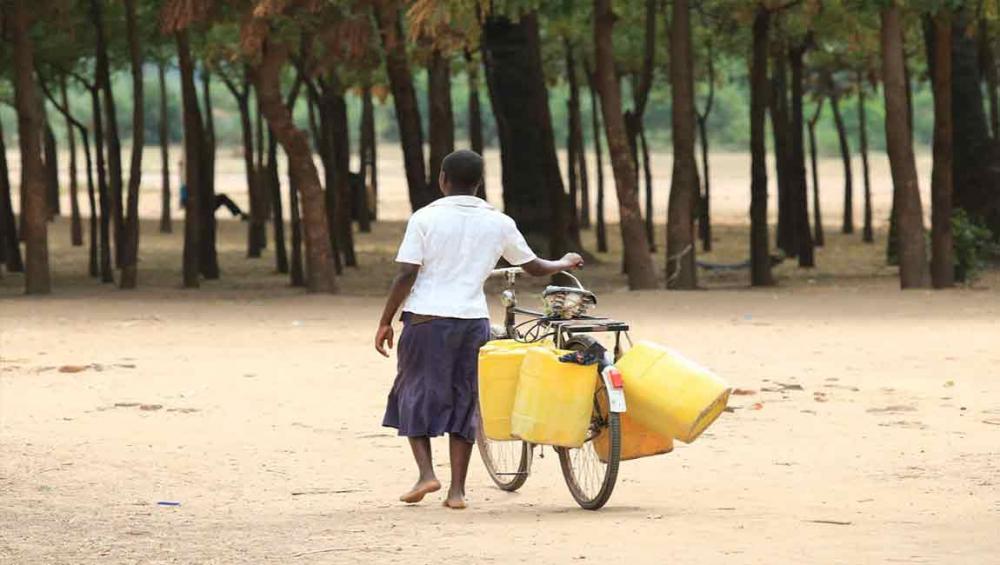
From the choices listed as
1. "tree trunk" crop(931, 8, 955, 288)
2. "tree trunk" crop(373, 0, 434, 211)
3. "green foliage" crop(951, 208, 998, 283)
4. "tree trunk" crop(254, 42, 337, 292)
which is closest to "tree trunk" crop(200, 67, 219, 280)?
"tree trunk" crop(373, 0, 434, 211)

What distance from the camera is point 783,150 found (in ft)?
98.1

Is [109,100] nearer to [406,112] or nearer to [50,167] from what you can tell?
[406,112]

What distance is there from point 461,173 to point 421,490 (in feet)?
4.69

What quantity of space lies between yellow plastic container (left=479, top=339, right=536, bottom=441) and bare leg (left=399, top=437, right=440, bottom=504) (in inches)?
13.6

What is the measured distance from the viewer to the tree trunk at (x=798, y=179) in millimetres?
29359

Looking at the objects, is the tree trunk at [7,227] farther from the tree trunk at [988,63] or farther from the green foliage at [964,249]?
the tree trunk at [988,63]

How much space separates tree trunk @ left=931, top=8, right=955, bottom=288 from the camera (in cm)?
2138

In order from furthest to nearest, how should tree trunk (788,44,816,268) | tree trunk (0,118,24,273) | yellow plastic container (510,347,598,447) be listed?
tree trunk (788,44,816,268) < tree trunk (0,118,24,273) < yellow plastic container (510,347,598,447)

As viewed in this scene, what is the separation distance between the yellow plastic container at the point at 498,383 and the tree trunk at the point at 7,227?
21.8 m

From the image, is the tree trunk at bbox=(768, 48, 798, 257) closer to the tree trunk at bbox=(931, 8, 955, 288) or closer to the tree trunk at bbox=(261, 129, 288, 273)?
the tree trunk at bbox=(931, 8, 955, 288)

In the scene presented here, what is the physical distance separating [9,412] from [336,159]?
18.8 metres

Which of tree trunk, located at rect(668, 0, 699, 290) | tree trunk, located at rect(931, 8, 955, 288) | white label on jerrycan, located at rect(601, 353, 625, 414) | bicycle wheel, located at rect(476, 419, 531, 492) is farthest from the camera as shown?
tree trunk, located at rect(668, 0, 699, 290)

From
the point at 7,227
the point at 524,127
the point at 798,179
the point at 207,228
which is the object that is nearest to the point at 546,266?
the point at 524,127

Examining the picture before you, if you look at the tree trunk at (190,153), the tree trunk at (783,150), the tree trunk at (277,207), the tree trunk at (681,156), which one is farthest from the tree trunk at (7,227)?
the tree trunk at (783,150)
